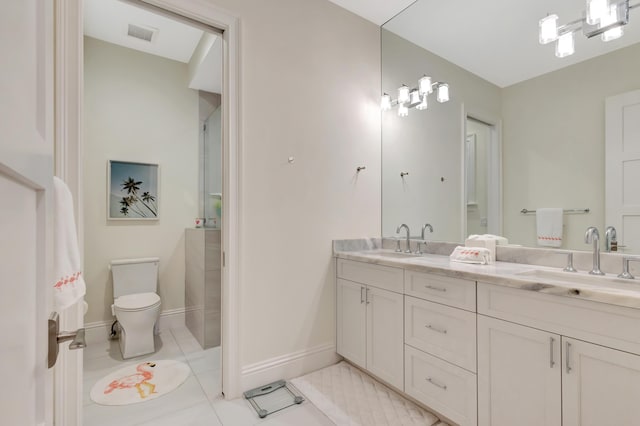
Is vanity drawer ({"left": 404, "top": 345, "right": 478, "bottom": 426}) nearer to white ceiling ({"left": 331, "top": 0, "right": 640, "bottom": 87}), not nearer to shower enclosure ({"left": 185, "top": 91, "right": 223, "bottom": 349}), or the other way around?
shower enclosure ({"left": 185, "top": 91, "right": 223, "bottom": 349})

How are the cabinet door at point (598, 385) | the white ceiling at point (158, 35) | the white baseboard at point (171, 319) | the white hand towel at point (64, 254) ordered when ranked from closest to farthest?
the white hand towel at point (64, 254) < the cabinet door at point (598, 385) < the white ceiling at point (158, 35) < the white baseboard at point (171, 319)

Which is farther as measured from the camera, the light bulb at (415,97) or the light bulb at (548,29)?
the light bulb at (415,97)

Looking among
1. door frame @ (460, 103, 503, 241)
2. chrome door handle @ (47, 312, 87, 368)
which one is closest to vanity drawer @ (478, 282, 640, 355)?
door frame @ (460, 103, 503, 241)

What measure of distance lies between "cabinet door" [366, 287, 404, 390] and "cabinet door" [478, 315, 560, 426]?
0.50 meters

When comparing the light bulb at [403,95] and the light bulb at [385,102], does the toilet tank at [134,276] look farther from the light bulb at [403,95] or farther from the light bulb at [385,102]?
the light bulb at [403,95]

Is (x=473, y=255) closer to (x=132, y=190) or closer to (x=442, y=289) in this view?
(x=442, y=289)

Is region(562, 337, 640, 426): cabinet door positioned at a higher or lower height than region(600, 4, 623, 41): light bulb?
lower

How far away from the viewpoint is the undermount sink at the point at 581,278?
1367mm

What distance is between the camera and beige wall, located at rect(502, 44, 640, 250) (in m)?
1.60

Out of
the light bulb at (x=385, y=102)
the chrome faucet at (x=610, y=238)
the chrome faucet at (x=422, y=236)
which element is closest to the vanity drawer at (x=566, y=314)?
the chrome faucet at (x=610, y=238)

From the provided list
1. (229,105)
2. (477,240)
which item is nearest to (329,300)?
(477,240)

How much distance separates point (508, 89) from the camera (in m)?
2.01

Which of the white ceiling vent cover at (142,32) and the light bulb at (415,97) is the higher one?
the white ceiling vent cover at (142,32)

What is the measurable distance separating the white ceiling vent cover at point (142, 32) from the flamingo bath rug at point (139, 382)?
2816 mm
